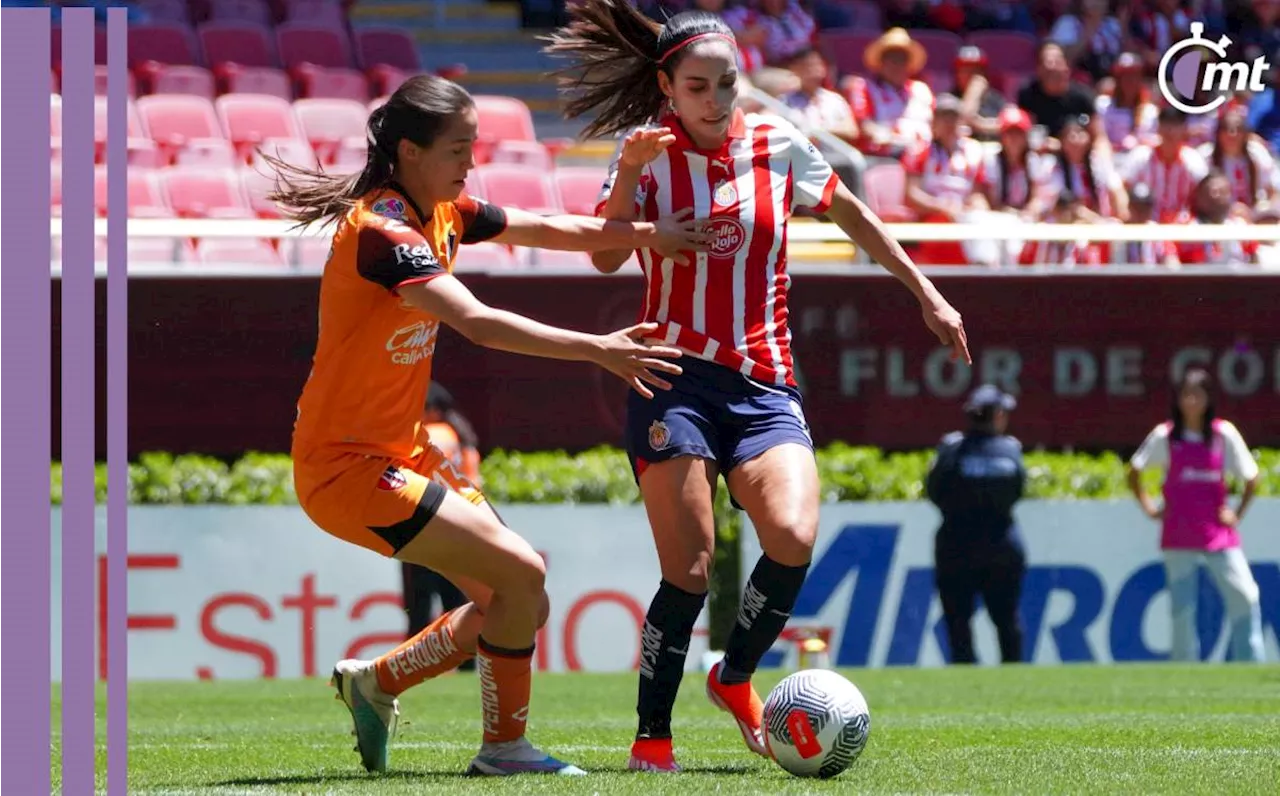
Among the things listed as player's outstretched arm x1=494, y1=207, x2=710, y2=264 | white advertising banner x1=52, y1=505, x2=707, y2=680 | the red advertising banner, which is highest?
player's outstretched arm x1=494, y1=207, x2=710, y2=264

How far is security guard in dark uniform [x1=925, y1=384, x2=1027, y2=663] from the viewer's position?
14.1 metres

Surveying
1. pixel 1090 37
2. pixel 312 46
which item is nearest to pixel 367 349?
pixel 312 46

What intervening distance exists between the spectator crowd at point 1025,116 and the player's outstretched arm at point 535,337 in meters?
9.94

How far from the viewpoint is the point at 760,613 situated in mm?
6422

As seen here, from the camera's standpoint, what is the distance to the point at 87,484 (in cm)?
425

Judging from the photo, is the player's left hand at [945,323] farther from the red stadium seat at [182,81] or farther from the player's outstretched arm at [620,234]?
the red stadium seat at [182,81]

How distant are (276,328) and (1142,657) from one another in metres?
6.33

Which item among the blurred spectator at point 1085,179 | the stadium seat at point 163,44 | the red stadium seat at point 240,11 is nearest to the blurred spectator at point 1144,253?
the blurred spectator at point 1085,179

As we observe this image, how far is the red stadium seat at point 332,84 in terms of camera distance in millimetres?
18938

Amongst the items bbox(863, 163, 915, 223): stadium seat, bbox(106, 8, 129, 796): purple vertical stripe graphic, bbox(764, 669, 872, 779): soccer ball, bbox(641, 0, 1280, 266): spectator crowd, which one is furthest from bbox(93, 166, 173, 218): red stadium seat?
bbox(106, 8, 129, 796): purple vertical stripe graphic

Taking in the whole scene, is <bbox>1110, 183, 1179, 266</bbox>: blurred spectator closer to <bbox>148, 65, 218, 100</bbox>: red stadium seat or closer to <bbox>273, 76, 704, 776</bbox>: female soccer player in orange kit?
<bbox>148, 65, 218, 100</bbox>: red stadium seat

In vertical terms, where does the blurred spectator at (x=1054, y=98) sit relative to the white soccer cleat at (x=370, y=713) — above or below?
above

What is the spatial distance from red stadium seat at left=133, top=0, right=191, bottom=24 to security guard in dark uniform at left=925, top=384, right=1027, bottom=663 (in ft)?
30.2

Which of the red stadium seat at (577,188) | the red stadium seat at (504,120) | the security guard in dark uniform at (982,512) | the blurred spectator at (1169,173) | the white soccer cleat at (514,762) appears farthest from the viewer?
the red stadium seat at (504,120)
